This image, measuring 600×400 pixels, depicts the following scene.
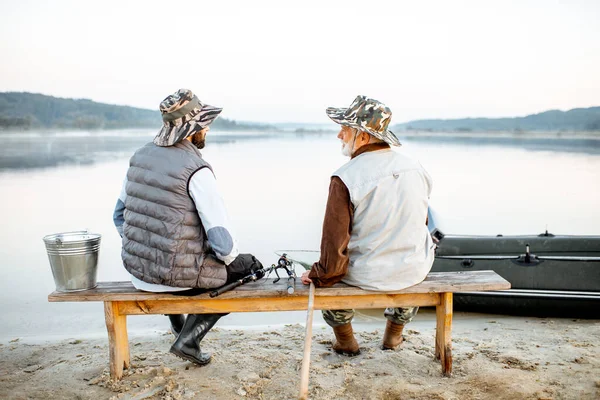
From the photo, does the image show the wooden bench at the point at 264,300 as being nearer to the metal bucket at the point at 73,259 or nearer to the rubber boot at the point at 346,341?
the metal bucket at the point at 73,259

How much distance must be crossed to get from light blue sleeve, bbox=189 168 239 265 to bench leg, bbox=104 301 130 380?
0.72 metres

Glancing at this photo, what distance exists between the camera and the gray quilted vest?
2.88 m

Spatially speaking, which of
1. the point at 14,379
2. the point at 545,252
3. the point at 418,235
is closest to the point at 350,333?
the point at 418,235

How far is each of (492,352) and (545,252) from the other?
77.1 inches

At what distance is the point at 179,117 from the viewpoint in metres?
3.00

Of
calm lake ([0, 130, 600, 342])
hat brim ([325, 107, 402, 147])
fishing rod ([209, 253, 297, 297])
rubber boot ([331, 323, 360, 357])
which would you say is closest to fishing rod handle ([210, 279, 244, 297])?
fishing rod ([209, 253, 297, 297])

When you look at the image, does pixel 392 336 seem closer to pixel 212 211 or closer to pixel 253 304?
pixel 253 304

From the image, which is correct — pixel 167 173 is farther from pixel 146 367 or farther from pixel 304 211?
pixel 304 211

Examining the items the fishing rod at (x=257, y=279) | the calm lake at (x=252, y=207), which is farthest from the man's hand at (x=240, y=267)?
the calm lake at (x=252, y=207)

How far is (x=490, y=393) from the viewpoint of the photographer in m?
2.99

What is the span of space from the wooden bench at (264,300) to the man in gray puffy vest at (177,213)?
95 millimetres

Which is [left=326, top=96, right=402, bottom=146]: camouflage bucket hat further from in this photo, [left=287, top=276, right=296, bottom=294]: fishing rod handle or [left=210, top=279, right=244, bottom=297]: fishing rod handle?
[left=210, top=279, right=244, bottom=297]: fishing rod handle

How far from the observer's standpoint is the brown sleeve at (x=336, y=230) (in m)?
2.96

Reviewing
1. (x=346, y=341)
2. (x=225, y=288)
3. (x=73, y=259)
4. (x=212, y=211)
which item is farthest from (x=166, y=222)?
(x=346, y=341)
